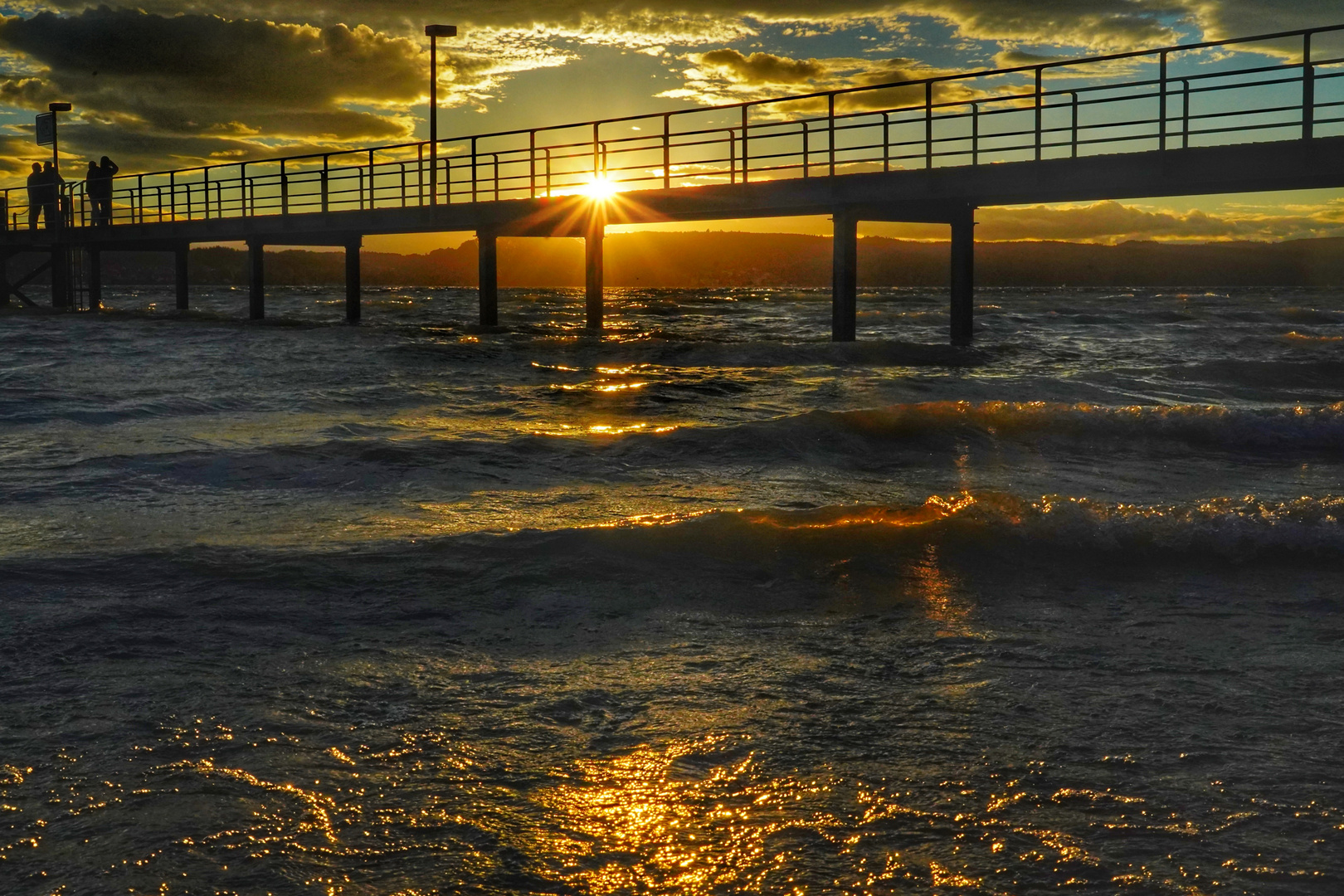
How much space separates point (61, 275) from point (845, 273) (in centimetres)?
2653

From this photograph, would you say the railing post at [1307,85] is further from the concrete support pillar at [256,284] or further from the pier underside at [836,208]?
the concrete support pillar at [256,284]

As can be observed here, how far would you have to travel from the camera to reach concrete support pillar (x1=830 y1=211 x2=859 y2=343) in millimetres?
18672

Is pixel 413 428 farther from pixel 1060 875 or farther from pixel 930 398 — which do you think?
pixel 1060 875

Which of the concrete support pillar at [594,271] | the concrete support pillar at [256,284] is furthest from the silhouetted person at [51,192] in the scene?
the concrete support pillar at [594,271]

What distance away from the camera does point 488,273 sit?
2641 centimetres

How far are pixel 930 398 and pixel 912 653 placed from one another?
30.6 ft

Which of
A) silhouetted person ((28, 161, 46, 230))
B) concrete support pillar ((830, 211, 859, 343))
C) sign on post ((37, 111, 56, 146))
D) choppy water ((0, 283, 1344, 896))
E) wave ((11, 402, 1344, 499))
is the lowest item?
choppy water ((0, 283, 1344, 896))

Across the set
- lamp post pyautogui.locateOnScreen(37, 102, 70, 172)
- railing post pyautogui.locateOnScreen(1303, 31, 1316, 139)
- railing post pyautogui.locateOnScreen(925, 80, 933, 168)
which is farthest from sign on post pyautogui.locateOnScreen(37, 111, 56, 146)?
railing post pyautogui.locateOnScreen(1303, 31, 1316, 139)

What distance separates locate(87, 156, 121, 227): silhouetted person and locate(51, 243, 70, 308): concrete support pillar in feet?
10.9

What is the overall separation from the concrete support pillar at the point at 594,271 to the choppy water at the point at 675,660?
1386cm

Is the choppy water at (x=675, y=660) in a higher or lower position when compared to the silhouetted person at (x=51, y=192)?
lower

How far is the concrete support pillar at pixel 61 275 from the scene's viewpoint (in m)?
34.4

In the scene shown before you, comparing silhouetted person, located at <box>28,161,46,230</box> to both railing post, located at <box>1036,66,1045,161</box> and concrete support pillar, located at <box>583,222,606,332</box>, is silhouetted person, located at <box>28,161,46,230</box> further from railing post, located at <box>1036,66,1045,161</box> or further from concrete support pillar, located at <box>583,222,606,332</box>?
railing post, located at <box>1036,66,1045,161</box>

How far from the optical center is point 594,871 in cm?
248
